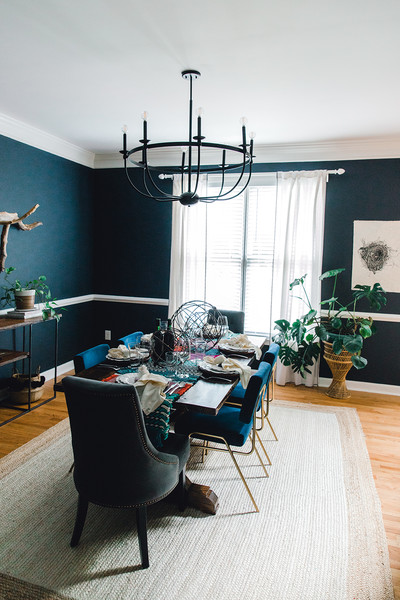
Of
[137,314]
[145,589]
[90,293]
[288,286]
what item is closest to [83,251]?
[90,293]

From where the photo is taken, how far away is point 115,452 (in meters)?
1.80

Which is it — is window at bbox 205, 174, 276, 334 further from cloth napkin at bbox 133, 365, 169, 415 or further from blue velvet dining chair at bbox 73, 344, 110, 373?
cloth napkin at bbox 133, 365, 169, 415

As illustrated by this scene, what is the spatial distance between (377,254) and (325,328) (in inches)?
38.8

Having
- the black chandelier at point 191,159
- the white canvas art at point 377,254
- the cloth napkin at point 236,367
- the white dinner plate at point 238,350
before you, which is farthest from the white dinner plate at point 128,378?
the white canvas art at point 377,254

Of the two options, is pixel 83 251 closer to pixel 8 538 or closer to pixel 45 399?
pixel 45 399

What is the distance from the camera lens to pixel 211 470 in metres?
2.89

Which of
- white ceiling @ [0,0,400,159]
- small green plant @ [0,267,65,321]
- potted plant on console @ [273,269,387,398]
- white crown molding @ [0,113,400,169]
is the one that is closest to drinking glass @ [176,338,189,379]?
small green plant @ [0,267,65,321]

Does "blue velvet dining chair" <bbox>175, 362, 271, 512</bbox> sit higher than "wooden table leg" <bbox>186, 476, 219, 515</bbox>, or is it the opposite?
"blue velvet dining chair" <bbox>175, 362, 271, 512</bbox>

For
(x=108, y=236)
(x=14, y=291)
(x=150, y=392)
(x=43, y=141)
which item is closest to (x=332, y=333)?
(x=150, y=392)

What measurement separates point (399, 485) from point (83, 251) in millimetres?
4213

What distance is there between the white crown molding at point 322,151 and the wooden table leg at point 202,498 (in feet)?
11.9

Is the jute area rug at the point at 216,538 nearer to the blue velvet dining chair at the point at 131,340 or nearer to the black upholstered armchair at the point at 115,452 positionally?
the black upholstered armchair at the point at 115,452

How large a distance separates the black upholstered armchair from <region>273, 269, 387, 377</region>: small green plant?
2.70 metres

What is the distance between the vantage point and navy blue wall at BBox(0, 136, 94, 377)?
159 inches
